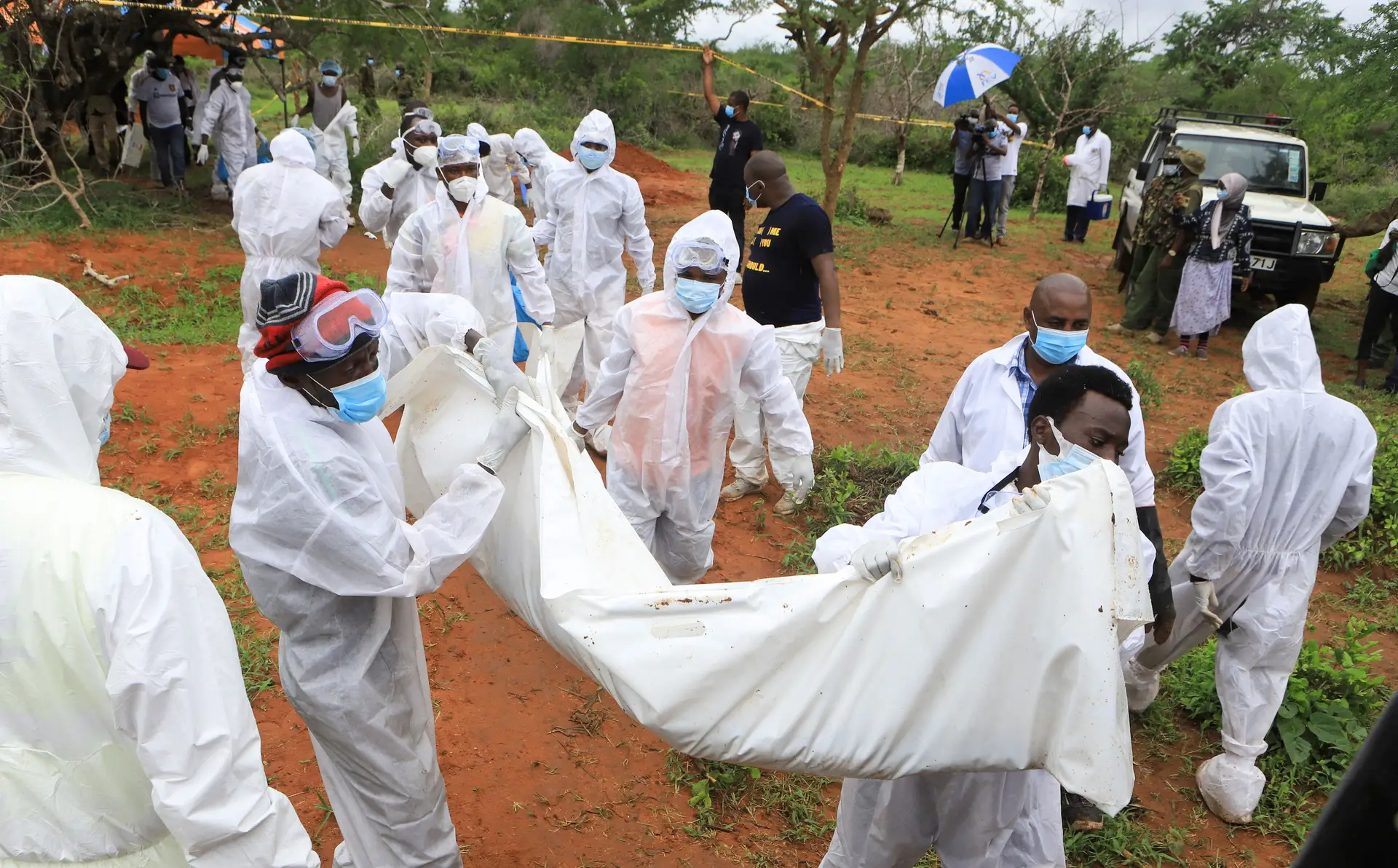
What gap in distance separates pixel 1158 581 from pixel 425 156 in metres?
5.66

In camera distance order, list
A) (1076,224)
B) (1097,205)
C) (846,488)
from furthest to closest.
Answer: (1076,224) → (1097,205) → (846,488)

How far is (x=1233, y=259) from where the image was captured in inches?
372

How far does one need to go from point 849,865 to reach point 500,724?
188 cm

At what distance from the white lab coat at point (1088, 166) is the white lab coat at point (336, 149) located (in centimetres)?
1041

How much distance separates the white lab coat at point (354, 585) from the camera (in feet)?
7.59

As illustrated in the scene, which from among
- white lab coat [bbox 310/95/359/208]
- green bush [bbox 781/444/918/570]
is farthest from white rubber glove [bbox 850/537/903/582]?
white lab coat [bbox 310/95/359/208]

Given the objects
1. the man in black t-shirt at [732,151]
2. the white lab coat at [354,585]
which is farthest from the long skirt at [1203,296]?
the white lab coat at [354,585]

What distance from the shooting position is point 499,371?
9.75 ft

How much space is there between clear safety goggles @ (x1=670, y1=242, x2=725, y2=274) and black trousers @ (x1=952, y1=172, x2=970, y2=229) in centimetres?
1091

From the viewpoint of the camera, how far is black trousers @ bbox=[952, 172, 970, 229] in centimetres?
1388

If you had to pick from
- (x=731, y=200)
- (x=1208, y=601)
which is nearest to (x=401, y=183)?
(x=731, y=200)

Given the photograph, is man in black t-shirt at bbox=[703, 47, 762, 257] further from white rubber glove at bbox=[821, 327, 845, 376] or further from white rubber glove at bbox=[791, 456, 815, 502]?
white rubber glove at bbox=[791, 456, 815, 502]

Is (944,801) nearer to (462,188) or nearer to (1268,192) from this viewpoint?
(462,188)

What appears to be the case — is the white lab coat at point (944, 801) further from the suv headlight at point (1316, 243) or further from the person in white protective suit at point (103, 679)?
the suv headlight at point (1316, 243)
